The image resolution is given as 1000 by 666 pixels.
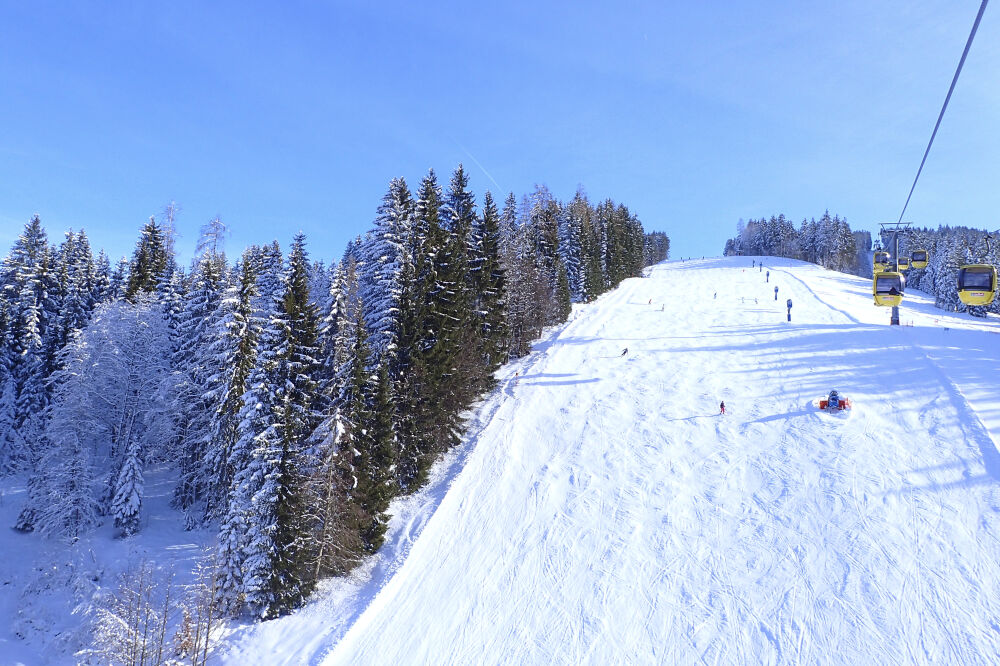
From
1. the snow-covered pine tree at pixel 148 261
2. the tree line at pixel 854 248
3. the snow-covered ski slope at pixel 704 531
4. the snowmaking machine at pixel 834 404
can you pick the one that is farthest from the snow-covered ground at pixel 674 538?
the tree line at pixel 854 248

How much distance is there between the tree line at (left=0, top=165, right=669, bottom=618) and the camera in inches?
771

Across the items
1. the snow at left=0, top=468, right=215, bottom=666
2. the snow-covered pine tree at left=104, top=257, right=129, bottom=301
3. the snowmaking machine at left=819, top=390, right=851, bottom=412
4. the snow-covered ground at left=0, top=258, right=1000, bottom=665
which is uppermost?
the snow-covered pine tree at left=104, top=257, right=129, bottom=301

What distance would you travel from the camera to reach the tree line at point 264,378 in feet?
64.2

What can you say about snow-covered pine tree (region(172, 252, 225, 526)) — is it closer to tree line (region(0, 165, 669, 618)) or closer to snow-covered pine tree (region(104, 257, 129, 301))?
tree line (region(0, 165, 669, 618))

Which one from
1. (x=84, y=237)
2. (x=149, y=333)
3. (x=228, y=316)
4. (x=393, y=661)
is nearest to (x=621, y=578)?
(x=393, y=661)

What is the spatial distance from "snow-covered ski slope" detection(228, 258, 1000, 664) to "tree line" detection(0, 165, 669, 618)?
2873 millimetres

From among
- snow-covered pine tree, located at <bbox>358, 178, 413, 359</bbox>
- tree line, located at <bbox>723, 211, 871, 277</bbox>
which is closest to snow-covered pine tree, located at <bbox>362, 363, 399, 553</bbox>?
snow-covered pine tree, located at <bbox>358, 178, 413, 359</bbox>

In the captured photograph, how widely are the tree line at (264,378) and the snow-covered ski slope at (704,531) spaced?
287 centimetres

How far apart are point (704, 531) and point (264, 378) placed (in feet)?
62.3

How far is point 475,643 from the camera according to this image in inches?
648

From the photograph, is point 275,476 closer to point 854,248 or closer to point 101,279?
point 101,279

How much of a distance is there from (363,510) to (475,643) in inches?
295

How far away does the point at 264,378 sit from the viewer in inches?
771

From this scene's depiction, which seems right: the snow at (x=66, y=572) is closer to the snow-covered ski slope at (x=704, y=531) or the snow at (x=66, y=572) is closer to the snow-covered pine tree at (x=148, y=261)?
the snow-covered ski slope at (x=704, y=531)
